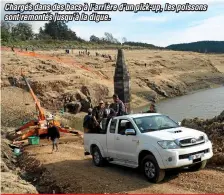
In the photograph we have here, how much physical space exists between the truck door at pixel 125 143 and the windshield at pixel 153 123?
274 millimetres

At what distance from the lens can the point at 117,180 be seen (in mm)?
11305

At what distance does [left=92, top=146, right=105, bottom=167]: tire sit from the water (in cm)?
1964

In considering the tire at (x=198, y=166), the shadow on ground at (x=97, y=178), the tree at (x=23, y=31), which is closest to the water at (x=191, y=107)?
the shadow on ground at (x=97, y=178)

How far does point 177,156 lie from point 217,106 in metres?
30.9

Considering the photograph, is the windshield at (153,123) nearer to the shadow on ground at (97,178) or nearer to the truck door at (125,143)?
the truck door at (125,143)

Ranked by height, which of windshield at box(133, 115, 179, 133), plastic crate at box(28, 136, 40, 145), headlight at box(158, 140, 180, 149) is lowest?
plastic crate at box(28, 136, 40, 145)

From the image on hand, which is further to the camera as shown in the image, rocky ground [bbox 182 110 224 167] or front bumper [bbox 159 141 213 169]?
rocky ground [bbox 182 110 224 167]

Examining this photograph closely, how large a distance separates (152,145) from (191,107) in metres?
30.6

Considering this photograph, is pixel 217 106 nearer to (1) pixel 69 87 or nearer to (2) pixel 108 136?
(1) pixel 69 87

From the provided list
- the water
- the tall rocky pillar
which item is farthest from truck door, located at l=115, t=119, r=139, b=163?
the water

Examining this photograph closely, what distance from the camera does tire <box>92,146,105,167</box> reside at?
1302 centimetres

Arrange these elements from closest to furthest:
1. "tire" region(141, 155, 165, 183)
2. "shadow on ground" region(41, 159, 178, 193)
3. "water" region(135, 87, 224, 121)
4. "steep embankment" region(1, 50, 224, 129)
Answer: "tire" region(141, 155, 165, 183) < "shadow on ground" region(41, 159, 178, 193) < "steep embankment" region(1, 50, 224, 129) < "water" region(135, 87, 224, 121)

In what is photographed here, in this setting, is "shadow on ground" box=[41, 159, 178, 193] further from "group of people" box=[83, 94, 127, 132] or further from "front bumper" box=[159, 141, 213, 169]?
"group of people" box=[83, 94, 127, 132]

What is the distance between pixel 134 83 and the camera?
1887 inches
